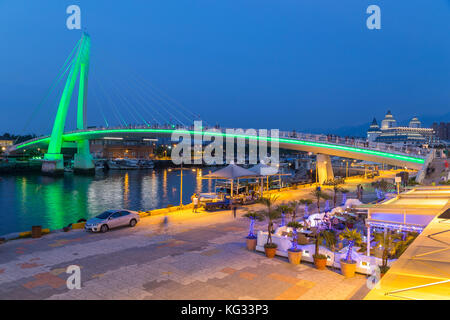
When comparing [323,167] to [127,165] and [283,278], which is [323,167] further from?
[127,165]

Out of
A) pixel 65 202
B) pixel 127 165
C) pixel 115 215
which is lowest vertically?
pixel 127 165

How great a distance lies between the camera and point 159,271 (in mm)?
8039

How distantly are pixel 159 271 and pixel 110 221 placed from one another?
591cm

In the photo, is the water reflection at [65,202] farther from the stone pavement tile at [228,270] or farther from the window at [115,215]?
the stone pavement tile at [228,270]

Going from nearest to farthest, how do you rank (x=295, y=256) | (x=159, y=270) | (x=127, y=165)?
(x=159, y=270)
(x=295, y=256)
(x=127, y=165)

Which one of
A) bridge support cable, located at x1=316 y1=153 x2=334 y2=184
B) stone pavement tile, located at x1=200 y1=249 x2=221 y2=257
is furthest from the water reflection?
bridge support cable, located at x1=316 y1=153 x2=334 y2=184

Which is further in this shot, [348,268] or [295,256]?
[295,256]

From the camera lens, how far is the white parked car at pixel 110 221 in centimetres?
1274

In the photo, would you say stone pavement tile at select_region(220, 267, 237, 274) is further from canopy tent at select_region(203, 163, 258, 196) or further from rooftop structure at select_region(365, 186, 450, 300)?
canopy tent at select_region(203, 163, 258, 196)

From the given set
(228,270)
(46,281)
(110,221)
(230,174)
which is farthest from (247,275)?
(230,174)

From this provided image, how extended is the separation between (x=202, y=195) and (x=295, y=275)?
12.5 meters

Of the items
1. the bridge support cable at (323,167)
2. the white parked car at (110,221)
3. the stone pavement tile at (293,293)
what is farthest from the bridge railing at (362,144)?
the stone pavement tile at (293,293)

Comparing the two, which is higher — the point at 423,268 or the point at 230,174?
the point at 423,268
